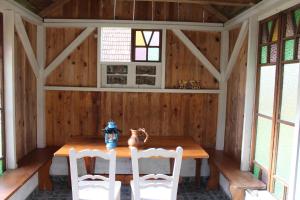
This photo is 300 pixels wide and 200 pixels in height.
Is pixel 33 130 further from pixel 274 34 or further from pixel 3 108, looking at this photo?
pixel 274 34

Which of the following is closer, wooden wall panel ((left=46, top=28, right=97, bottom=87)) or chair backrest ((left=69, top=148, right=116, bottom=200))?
chair backrest ((left=69, top=148, right=116, bottom=200))

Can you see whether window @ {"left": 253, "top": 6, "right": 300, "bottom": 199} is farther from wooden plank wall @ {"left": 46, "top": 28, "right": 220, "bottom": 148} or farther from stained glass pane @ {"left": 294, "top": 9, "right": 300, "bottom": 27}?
wooden plank wall @ {"left": 46, "top": 28, "right": 220, "bottom": 148}

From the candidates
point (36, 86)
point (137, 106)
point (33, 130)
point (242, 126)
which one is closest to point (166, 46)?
point (137, 106)

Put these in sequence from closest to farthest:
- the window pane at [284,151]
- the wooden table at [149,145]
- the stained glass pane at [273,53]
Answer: the window pane at [284,151]
the stained glass pane at [273,53]
the wooden table at [149,145]

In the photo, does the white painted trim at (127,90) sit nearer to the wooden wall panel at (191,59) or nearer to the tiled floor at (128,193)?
the wooden wall panel at (191,59)

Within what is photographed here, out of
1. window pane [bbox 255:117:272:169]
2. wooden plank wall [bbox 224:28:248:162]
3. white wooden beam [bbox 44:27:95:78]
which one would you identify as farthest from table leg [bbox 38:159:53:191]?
window pane [bbox 255:117:272:169]

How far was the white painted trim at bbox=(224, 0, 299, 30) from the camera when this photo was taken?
3.15 metres

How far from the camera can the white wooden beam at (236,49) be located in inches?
159

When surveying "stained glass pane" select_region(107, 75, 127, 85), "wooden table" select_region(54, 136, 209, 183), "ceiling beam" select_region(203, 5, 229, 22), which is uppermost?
"ceiling beam" select_region(203, 5, 229, 22)

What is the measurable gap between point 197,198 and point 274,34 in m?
2.36

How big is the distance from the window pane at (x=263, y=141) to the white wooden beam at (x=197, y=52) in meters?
1.33

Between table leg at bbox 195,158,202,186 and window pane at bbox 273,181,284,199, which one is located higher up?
window pane at bbox 273,181,284,199

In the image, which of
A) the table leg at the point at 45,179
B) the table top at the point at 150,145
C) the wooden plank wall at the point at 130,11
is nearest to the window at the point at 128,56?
the wooden plank wall at the point at 130,11

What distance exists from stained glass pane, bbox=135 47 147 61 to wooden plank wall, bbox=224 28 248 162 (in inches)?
52.8
